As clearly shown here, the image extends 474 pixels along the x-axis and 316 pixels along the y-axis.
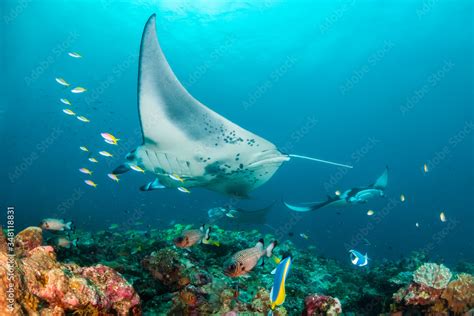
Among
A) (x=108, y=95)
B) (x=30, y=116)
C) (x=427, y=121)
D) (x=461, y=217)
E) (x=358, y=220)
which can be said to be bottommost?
(x=461, y=217)

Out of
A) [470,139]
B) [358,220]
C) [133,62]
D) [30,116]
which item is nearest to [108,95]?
[133,62]

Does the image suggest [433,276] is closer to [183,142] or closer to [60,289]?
[183,142]

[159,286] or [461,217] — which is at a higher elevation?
[159,286]

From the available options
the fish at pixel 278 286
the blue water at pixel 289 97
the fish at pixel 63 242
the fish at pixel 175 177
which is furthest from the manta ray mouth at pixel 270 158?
the blue water at pixel 289 97

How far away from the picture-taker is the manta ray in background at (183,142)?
4273mm

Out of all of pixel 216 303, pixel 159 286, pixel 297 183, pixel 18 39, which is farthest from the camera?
pixel 297 183

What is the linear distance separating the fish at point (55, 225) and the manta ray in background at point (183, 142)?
6.24ft

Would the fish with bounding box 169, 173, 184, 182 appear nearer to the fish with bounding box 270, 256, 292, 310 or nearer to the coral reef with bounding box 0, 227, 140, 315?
the coral reef with bounding box 0, 227, 140, 315

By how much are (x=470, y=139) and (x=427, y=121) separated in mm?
10999

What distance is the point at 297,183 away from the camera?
99.7 meters

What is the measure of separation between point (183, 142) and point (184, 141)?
0.10 feet

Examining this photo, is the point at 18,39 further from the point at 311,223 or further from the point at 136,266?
the point at 311,223

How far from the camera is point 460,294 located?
148 inches

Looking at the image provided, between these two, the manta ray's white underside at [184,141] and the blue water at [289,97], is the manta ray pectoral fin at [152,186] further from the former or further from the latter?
the blue water at [289,97]
